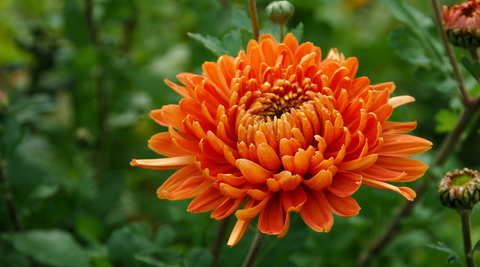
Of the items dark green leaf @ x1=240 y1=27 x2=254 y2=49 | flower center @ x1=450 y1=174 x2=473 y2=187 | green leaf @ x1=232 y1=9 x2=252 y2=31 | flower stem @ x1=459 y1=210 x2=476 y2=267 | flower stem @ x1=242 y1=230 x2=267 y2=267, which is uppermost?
green leaf @ x1=232 y1=9 x2=252 y2=31

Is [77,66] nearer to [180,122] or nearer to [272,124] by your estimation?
[180,122]

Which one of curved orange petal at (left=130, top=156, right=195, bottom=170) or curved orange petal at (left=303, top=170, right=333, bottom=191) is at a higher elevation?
curved orange petal at (left=303, top=170, right=333, bottom=191)

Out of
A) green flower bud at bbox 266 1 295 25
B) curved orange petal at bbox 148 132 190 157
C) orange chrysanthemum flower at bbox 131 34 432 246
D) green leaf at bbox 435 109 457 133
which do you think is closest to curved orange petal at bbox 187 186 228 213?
orange chrysanthemum flower at bbox 131 34 432 246

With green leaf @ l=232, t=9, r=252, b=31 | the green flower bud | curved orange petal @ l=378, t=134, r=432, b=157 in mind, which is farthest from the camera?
green leaf @ l=232, t=9, r=252, b=31

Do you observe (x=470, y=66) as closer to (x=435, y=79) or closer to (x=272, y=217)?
(x=435, y=79)

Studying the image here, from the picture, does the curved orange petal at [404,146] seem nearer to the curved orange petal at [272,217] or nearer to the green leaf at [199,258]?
the curved orange petal at [272,217]

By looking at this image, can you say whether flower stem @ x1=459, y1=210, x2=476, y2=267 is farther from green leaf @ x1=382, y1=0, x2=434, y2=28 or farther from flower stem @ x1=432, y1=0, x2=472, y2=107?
green leaf @ x1=382, y1=0, x2=434, y2=28
